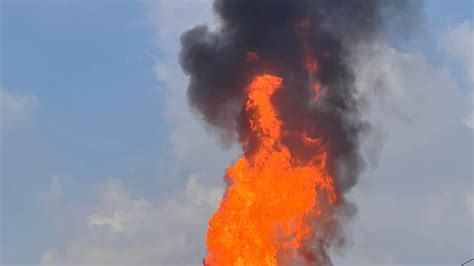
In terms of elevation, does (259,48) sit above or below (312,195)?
Result: above

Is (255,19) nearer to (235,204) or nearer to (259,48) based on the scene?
(259,48)

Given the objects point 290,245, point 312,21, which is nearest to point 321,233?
point 290,245

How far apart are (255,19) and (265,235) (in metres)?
15.0

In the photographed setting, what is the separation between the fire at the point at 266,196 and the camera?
183 ft

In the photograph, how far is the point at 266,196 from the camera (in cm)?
5716

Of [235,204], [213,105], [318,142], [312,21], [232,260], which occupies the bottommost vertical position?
[232,260]

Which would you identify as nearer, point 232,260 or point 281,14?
point 232,260

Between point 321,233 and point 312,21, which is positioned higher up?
point 312,21

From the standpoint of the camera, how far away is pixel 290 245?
190 ft

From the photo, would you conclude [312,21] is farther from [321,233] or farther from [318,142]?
[321,233]

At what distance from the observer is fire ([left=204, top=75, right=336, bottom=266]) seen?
55688 mm

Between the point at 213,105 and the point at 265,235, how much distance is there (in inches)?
410

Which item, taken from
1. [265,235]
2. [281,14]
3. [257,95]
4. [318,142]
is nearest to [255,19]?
[281,14]

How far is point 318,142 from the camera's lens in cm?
5894
